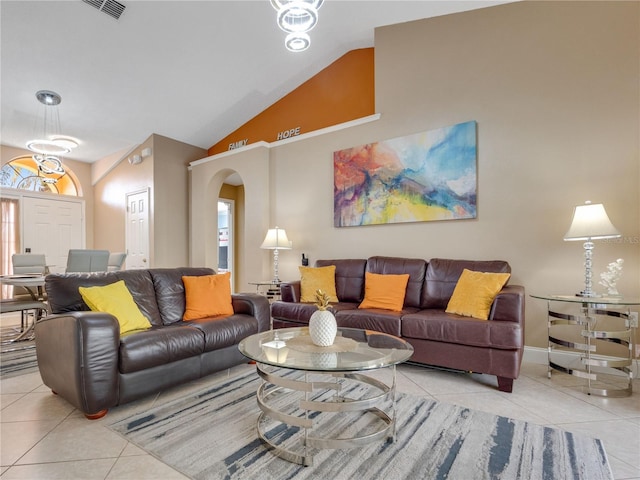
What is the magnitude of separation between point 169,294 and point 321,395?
5.26ft

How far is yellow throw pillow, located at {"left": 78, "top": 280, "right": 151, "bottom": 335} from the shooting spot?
2314 millimetres

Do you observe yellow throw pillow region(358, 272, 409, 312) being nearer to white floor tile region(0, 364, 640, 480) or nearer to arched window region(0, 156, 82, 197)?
white floor tile region(0, 364, 640, 480)

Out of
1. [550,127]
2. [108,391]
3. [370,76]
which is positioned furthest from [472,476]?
[370,76]

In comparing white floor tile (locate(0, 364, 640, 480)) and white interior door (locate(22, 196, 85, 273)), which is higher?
white interior door (locate(22, 196, 85, 273))

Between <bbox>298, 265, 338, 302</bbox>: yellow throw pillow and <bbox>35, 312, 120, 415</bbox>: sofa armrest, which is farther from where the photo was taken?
<bbox>298, 265, 338, 302</bbox>: yellow throw pillow

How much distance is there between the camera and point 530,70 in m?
3.17

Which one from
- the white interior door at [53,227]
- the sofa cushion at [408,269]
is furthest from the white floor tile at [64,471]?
the white interior door at [53,227]

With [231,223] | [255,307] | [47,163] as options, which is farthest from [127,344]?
[231,223]

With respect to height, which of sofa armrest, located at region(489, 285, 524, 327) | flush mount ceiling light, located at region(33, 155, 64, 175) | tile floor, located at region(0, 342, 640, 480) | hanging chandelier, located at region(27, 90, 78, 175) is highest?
hanging chandelier, located at region(27, 90, 78, 175)

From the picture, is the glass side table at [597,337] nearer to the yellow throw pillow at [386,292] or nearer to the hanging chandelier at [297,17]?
the yellow throw pillow at [386,292]

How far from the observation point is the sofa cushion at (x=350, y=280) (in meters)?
3.73

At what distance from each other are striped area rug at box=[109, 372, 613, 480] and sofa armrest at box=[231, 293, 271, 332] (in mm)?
946

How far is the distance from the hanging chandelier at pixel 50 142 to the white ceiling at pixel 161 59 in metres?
0.10

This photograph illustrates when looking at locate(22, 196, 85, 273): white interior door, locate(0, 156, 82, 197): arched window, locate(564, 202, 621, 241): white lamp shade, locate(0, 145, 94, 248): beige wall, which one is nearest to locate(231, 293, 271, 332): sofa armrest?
locate(564, 202, 621, 241): white lamp shade
